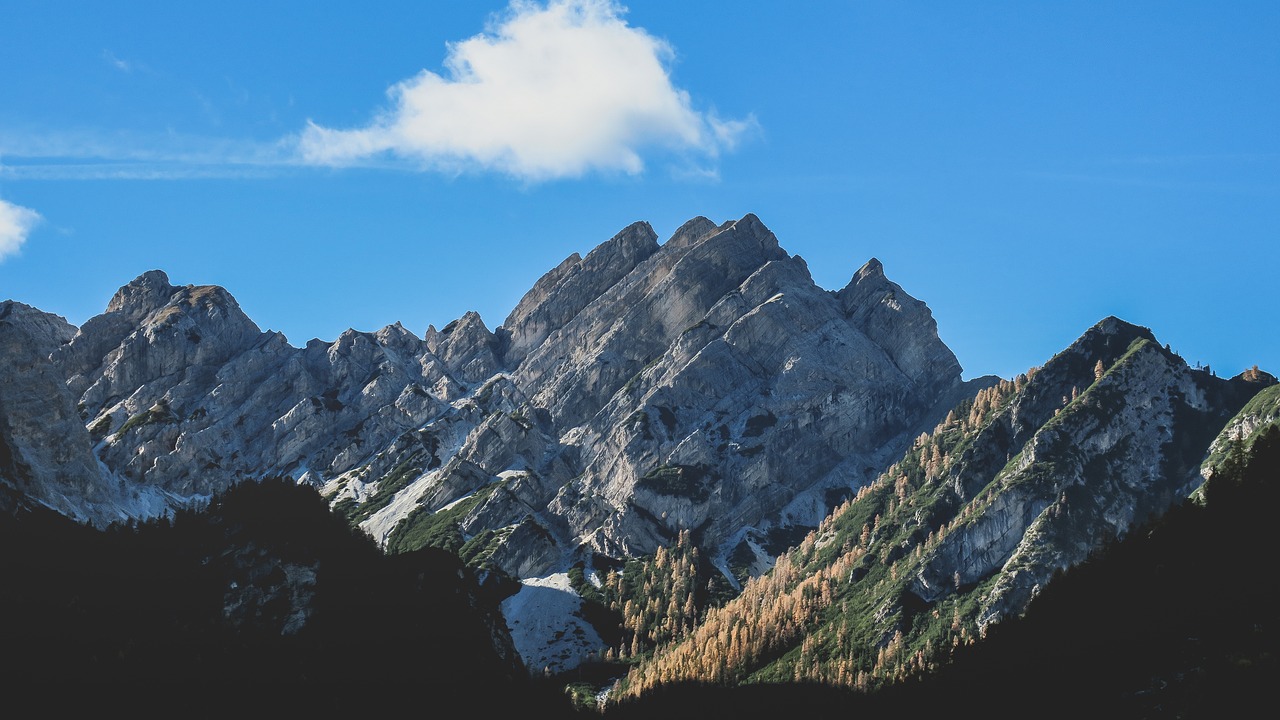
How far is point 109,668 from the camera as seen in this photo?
445 feet

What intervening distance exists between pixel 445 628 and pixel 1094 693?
93.2 m

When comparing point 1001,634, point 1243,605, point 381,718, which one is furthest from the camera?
point 1001,634

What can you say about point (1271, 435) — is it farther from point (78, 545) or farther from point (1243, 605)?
point (78, 545)

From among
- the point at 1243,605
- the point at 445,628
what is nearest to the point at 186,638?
the point at 445,628

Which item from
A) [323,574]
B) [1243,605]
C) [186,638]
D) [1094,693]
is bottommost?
[1094,693]

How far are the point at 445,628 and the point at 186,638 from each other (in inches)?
1468

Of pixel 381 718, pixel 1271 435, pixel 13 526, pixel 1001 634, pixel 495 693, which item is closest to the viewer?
pixel 381 718

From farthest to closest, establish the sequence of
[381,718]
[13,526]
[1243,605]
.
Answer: [13,526] < [381,718] < [1243,605]

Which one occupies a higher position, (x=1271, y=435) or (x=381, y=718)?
(x=1271, y=435)

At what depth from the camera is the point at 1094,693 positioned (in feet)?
449

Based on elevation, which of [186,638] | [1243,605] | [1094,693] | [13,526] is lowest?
[1094,693]

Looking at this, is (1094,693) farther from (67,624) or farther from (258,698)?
(67,624)

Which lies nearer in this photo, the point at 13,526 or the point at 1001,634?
the point at 13,526

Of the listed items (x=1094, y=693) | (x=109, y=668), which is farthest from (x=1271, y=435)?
(x=109, y=668)
